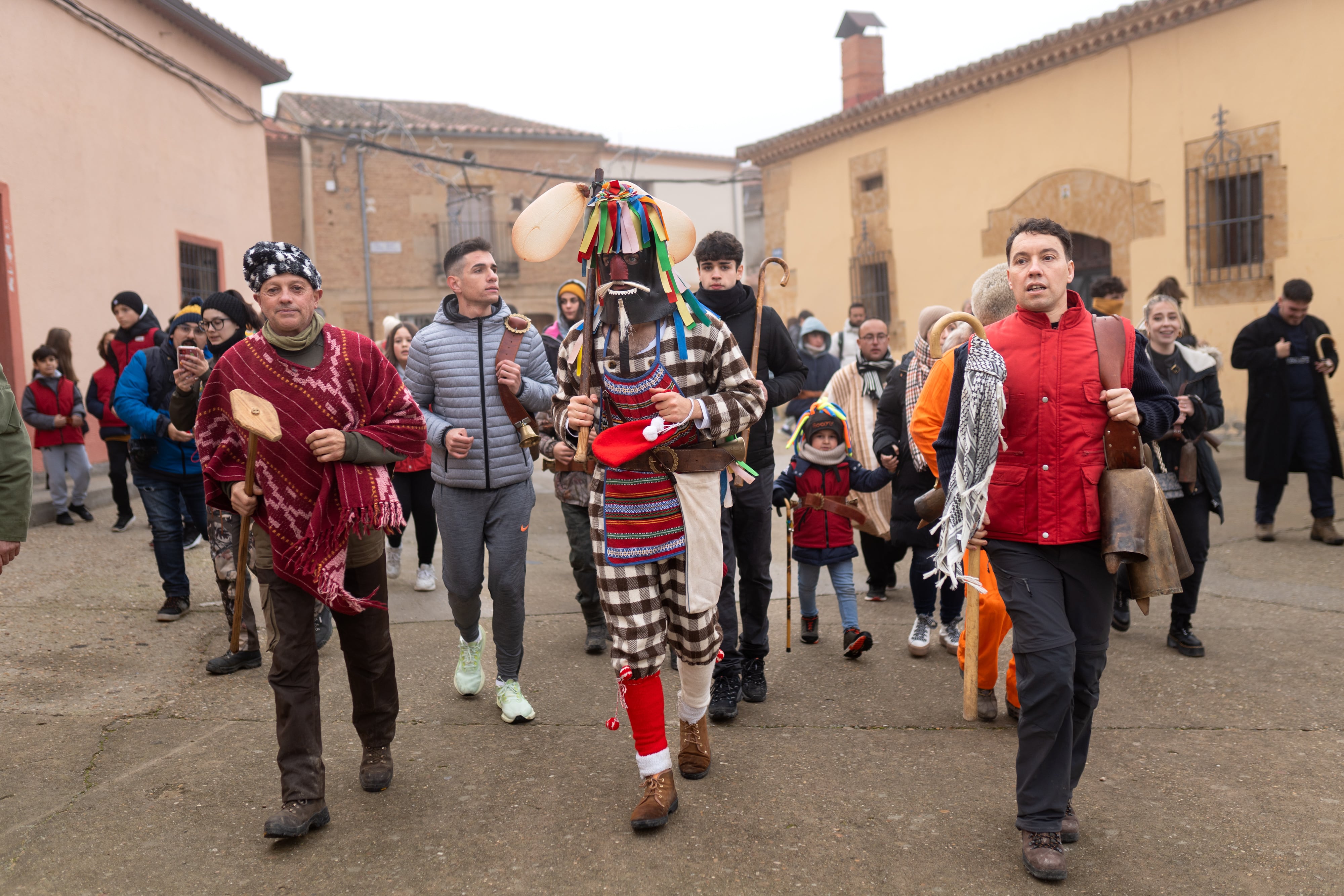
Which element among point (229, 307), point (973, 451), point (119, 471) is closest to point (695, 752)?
point (973, 451)

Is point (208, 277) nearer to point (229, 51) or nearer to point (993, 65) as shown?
point (229, 51)

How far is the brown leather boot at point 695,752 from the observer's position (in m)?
3.82

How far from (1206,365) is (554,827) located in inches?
167

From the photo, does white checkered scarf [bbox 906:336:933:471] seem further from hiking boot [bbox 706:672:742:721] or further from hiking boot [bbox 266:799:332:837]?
hiking boot [bbox 266:799:332:837]

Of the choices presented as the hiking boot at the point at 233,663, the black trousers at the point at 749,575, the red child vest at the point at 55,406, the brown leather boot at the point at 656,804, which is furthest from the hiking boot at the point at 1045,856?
the red child vest at the point at 55,406

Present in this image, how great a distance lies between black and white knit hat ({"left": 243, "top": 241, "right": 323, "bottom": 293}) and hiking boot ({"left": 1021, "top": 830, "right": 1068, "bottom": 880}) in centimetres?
275

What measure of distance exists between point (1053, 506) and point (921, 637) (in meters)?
2.18

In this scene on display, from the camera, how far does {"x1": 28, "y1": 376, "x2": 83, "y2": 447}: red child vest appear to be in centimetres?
929

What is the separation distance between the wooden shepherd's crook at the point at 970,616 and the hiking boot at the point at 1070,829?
763 millimetres

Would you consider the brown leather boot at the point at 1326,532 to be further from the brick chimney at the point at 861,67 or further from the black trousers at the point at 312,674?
the brick chimney at the point at 861,67

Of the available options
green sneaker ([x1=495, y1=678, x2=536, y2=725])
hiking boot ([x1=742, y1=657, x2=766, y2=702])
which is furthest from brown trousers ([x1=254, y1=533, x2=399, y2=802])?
hiking boot ([x1=742, y1=657, x2=766, y2=702])

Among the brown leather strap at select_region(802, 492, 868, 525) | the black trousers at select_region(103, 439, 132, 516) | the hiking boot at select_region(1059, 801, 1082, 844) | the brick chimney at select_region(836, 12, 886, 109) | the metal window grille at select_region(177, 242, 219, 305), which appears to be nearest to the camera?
the hiking boot at select_region(1059, 801, 1082, 844)

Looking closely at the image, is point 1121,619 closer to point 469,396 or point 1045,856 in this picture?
point 1045,856

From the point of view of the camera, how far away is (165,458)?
591 cm
